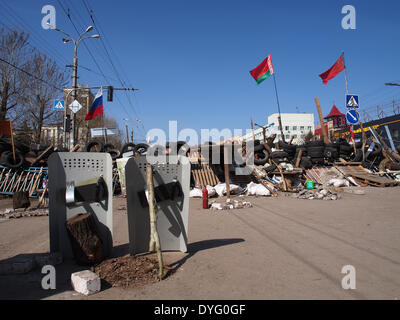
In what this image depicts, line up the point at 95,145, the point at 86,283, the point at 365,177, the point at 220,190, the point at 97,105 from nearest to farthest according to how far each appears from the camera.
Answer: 1. the point at 86,283
2. the point at 220,190
3. the point at 365,177
4. the point at 95,145
5. the point at 97,105

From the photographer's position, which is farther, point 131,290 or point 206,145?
point 206,145

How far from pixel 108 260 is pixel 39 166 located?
11563 mm

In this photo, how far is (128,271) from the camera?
3.53 metres

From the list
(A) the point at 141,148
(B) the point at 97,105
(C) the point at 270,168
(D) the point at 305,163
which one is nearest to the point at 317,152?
(D) the point at 305,163

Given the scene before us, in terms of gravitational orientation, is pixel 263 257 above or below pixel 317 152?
below

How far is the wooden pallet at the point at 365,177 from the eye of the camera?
46.8 feet

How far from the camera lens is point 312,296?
2.84 m

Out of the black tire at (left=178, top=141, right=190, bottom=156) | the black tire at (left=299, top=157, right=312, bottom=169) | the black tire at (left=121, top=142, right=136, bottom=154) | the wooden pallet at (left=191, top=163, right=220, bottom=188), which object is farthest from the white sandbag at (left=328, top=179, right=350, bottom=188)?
the black tire at (left=121, top=142, right=136, bottom=154)

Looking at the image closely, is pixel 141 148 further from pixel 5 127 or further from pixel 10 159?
pixel 5 127

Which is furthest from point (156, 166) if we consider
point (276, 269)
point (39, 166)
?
point (39, 166)

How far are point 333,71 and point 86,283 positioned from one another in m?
22.8

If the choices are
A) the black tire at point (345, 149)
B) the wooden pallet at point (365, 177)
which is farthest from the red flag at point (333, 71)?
the wooden pallet at point (365, 177)

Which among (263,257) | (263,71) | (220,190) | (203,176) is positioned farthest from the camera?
(263,71)

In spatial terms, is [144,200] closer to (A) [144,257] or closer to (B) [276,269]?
(A) [144,257]
